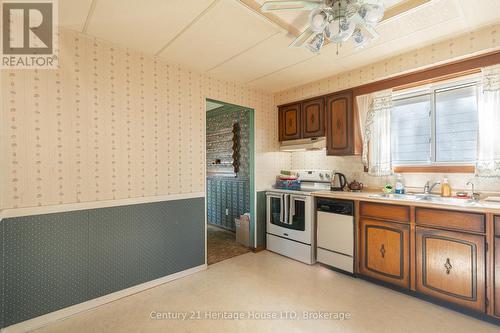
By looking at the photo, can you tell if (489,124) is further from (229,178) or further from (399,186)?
(229,178)

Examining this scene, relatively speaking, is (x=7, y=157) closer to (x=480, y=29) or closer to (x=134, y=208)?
(x=134, y=208)

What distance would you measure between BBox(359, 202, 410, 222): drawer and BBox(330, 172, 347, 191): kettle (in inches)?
24.0

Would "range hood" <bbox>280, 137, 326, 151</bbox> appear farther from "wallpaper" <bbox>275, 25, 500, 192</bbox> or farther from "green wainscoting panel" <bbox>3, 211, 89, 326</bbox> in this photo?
"green wainscoting panel" <bbox>3, 211, 89, 326</bbox>

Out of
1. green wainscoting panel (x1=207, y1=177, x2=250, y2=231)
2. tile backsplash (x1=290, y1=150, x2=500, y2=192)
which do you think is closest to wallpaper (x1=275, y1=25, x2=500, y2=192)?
tile backsplash (x1=290, y1=150, x2=500, y2=192)

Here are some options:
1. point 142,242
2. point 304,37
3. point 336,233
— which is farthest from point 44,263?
point 336,233

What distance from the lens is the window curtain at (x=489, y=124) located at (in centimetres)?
207

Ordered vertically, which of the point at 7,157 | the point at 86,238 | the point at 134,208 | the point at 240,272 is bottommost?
the point at 240,272

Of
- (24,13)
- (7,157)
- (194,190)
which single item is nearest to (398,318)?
(194,190)

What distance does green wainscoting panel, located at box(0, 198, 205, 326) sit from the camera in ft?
5.84

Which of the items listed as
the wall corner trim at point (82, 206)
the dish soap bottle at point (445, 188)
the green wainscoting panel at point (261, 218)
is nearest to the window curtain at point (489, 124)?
the dish soap bottle at point (445, 188)

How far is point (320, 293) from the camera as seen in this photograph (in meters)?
2.33

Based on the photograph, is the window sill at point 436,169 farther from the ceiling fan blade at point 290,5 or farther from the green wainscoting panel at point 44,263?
the green wainscoting panel at point 44,263

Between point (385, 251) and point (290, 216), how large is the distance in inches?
46.1

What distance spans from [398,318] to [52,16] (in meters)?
3.73
